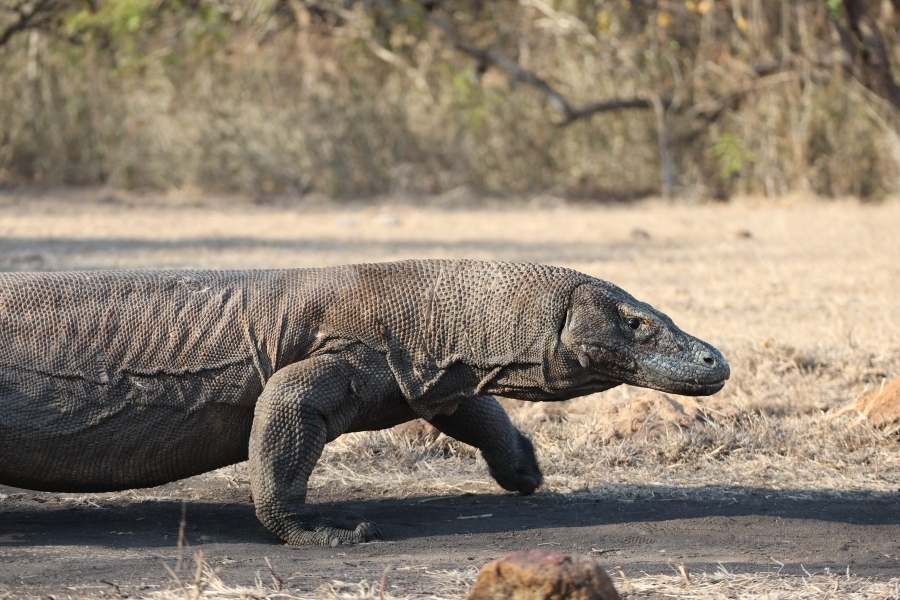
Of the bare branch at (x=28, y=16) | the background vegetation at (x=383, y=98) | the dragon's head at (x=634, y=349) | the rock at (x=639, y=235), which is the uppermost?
the bare branch at (x=28, y=16)

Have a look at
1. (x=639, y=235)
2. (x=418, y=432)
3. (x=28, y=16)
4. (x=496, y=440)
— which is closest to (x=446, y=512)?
(x=496, y=440)

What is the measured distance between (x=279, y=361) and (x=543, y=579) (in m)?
1.72

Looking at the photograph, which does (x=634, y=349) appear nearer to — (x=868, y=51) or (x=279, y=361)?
(x=279, y=361)

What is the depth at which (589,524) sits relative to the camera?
5.17m

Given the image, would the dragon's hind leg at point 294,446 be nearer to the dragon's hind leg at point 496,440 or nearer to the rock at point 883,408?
the dragon's hind leg at point 496,440

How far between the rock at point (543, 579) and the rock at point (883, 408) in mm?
3228

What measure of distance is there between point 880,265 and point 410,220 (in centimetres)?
621

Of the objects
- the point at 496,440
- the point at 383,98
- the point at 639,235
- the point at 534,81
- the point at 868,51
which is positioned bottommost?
the point at 639,235

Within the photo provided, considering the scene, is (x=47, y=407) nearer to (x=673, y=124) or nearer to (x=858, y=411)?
(x=858, y=411)

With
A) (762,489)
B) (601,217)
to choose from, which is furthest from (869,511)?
(601,217)

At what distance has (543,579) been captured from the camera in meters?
3.49

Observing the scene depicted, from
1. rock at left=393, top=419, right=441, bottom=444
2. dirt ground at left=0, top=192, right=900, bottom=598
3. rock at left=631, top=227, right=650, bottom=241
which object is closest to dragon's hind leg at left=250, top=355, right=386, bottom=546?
dirt ground at left=0, top=192, right=900, bottom=598

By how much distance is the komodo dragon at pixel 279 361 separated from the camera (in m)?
4.79

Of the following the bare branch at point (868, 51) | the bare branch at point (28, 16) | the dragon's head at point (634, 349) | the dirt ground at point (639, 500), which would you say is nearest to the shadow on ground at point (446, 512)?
the dirt ground at point (639, 500)
